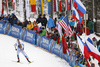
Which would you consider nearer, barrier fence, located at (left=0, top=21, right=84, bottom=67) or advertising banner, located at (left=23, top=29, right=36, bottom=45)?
barrier fence, located at (left=0, top=21, right=84, bottom=67)

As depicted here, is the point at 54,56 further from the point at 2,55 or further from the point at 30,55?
the point at 2,55

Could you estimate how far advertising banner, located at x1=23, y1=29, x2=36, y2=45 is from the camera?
822 inches

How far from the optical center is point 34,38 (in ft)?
68.3

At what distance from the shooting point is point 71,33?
16.9 metres

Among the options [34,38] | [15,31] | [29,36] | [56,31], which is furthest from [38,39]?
[15,31]

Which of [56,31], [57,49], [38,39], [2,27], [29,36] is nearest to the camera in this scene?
[57,49]

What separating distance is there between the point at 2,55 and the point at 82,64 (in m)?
6.98

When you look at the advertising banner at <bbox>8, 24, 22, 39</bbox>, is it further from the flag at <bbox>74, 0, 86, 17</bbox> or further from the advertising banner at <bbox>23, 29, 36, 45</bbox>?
the flag at <bbox>74, 0, 86, 17</bbox>

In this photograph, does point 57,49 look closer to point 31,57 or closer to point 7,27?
point 31,57

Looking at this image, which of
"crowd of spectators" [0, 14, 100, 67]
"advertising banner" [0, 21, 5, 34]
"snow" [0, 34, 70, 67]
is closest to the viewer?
"crowd of spectators" [0, 14, 100, 67]

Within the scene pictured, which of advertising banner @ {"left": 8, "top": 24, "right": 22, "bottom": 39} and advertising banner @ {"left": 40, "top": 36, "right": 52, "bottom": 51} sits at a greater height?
advertising banner @ {"left": 8, "top": 24, "right": 22, "bottom": 39}

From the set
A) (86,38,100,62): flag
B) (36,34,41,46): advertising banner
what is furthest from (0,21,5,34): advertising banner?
(86,38,100,62): flag

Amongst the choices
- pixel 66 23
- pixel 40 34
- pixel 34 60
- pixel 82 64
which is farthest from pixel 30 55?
pixel 82 64

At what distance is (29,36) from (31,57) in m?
3.83
